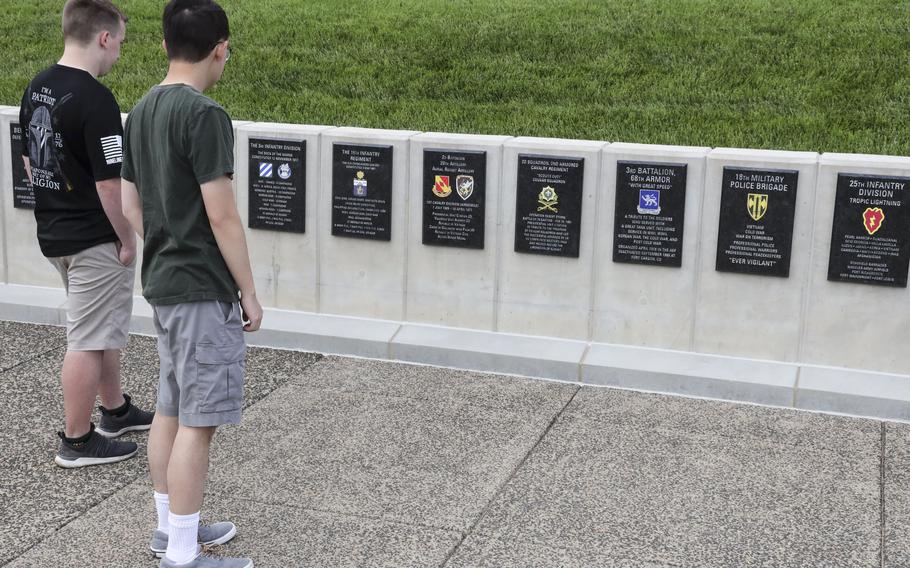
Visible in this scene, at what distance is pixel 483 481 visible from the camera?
4.78 m

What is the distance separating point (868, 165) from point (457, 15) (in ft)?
21.1

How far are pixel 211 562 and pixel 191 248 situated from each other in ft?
3.66

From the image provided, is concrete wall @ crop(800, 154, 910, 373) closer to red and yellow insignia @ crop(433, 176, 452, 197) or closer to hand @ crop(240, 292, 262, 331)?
red and yellow insignia @ crop(433, 176, 452, 197)

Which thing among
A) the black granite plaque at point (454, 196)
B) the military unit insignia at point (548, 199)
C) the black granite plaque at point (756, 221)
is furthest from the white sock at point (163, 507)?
the black granite plaque at point (756, 221)

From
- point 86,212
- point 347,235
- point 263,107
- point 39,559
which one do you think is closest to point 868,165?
point 347,235

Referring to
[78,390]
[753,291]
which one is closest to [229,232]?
[78,390]

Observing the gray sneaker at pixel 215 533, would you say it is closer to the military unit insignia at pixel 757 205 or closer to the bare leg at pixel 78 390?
the bare leg at pixel 78 390

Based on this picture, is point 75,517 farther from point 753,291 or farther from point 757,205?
point 757,205

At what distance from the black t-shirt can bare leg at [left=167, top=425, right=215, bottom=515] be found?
54.9 inches

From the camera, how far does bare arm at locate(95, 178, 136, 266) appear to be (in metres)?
4.62

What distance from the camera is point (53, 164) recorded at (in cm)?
481

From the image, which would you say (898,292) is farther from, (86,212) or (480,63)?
(480,63)

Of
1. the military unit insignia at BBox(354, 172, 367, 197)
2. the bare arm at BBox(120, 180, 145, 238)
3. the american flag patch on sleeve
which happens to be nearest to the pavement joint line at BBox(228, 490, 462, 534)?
the bare arm at BBox(120, 180, 145, 238)

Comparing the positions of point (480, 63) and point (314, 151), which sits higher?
point (480, 63)
